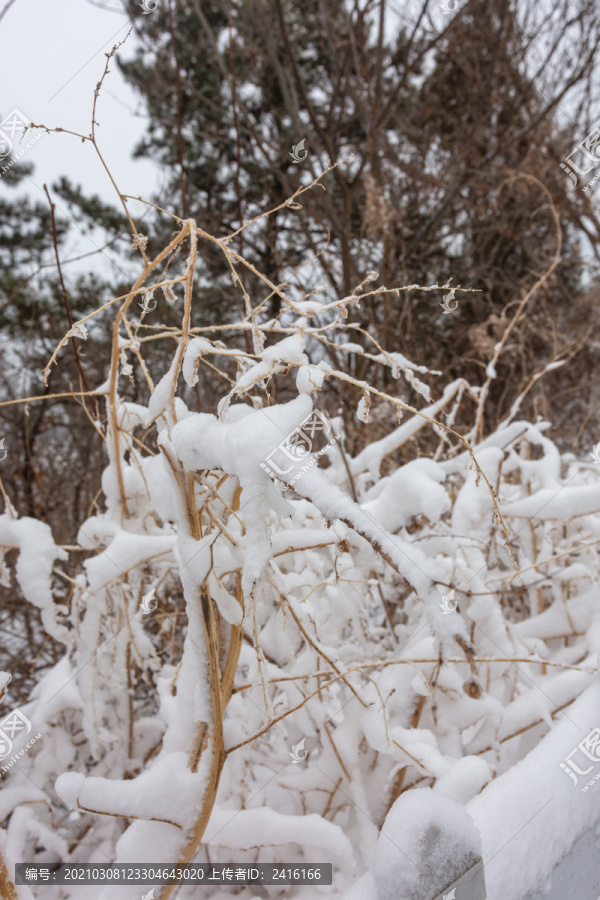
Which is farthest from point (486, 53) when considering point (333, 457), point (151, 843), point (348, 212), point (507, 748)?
point (151, 843)

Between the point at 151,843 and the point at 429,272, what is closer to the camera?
the point at 151,843

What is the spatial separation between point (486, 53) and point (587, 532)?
592 centimetres

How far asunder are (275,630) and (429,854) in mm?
600

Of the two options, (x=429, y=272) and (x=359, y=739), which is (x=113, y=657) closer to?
(x=359, y=739)

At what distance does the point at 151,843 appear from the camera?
770mm

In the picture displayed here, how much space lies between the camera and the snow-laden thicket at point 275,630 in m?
0.62

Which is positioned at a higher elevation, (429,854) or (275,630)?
(275,630)

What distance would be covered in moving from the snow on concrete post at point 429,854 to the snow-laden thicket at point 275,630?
0.13 feet

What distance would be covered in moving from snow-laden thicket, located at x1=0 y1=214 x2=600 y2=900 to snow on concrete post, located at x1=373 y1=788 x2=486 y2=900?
0.13ft

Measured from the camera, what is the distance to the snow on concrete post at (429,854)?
67 centimetres

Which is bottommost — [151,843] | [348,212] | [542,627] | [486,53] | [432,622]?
[542,627]

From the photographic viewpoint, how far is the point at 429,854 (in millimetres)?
690

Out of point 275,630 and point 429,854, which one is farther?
point 275,630

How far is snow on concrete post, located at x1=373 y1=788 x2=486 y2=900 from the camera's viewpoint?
674 millimetres
